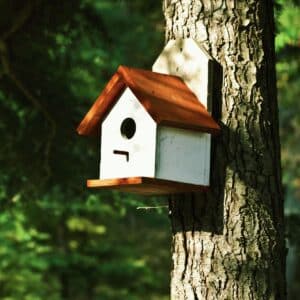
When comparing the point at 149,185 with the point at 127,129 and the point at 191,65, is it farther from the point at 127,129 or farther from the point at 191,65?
the point at 191,65

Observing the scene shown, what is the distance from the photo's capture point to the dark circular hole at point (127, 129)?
12.6ft

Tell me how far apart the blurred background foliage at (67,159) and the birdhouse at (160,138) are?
640mm

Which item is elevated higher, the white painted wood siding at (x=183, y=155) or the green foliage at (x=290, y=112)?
the green foliage at (x=290, y=112)

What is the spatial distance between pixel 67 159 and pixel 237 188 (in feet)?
11.7

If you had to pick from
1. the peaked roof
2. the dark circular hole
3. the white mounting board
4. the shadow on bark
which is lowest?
the shadow on bark

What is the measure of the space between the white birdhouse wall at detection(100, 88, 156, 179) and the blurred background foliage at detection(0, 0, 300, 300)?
52cm

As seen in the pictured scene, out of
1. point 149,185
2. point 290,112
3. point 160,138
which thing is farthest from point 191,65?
point 290,112

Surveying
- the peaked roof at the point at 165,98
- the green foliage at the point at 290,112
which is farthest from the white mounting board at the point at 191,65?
the green foliage at the point at 290,112

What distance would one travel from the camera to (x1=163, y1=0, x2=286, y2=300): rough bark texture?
3.54 m

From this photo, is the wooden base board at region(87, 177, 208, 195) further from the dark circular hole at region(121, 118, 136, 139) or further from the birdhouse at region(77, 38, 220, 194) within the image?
the dark circular hole at region(121, 118, 136, 139)

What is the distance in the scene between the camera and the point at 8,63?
658cm

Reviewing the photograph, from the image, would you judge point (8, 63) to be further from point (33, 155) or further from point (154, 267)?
point (154, 267)

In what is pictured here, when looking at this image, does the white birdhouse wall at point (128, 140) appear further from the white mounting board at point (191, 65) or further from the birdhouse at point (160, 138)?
the white mounting board at point (191, 65)

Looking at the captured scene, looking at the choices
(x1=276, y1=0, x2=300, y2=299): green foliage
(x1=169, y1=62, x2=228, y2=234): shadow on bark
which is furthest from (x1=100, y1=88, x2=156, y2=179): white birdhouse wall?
(x1=276, y1=0, x2=300, y2=299): green foliage
